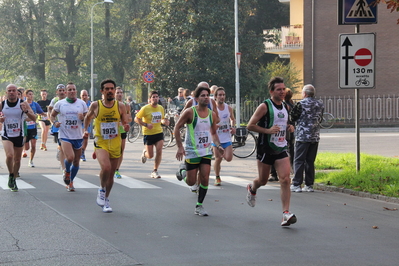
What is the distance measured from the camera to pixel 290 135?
13523 mm

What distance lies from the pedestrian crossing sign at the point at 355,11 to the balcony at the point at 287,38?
2806 cm

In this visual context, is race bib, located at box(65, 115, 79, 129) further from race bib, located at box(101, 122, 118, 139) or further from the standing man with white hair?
the standing man with white hair

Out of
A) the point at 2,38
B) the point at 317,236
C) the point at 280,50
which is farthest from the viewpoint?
the point at 2,38

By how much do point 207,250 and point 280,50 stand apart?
120ft

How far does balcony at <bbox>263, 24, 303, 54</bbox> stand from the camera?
41062mm

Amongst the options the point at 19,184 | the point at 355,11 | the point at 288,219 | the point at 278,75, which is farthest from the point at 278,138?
the point at 278,75

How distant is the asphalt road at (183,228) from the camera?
643 cm

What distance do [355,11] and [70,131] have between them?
5732 millimetres

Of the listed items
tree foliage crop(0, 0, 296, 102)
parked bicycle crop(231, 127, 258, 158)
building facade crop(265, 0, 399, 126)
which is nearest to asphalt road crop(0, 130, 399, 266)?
parked bicycle crop(231, 127, 258, 158)

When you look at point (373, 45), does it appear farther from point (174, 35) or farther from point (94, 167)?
point (174, 35)

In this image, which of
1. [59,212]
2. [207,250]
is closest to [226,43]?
[59,212]

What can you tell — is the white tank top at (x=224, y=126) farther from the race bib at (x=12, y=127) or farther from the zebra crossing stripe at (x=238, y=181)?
the race bib at (x=12, y=127)

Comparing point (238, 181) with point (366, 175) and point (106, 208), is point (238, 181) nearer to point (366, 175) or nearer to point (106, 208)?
point (366, 175)

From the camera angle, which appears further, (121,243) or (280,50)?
(280,50)
